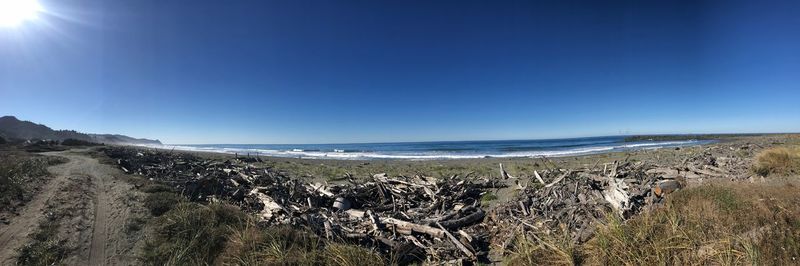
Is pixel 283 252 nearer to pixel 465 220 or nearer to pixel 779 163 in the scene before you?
pixel 465 220

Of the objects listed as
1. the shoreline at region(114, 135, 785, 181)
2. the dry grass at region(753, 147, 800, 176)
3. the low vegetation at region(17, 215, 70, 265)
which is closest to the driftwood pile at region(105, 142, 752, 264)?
the dry grass at region(753, 147, 800, 176)

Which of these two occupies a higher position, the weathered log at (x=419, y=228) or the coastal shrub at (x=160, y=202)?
the coastal shrub at (x=160, y=202)

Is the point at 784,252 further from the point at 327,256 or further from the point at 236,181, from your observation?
the point at 236,181

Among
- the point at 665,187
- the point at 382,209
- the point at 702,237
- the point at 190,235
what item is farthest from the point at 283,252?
the point at 665,187

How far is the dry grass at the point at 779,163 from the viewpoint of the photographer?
12575 mm

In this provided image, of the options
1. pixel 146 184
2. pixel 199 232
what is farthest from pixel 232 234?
pixel 146 184

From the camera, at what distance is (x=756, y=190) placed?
814cm

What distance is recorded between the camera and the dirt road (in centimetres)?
752

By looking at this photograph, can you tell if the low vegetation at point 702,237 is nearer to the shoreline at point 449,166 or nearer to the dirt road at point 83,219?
the dirt road at point 83,219

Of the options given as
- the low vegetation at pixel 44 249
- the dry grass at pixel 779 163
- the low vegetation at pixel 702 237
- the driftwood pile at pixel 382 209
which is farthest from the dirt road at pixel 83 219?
the dry grass at pixel 779 163

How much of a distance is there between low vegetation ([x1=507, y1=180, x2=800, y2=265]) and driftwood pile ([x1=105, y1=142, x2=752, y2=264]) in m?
0.79

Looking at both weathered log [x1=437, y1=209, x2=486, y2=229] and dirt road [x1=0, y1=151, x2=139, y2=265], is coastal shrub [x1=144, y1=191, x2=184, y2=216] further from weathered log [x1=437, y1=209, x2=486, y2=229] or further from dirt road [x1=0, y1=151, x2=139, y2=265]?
weathered log [x1=437, y1=209, x2=486, y2=229]

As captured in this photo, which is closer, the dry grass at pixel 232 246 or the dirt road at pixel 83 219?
the dry grass at pixel 232 246

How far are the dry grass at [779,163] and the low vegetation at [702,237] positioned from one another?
6895 mm
